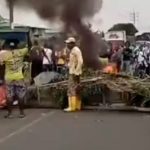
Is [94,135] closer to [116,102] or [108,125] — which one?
[108,125]

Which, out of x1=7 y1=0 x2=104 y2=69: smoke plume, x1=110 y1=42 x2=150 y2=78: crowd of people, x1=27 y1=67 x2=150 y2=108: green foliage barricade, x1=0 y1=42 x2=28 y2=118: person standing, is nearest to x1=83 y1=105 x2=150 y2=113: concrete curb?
x1=27 y1=67 x2=150 y2=108: green foliage barricade

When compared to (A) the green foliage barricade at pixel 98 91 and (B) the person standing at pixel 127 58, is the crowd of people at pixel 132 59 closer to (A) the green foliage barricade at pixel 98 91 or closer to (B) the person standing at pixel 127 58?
(B) the person standing at pixel 127 58

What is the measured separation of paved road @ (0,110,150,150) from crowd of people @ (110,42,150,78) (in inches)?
302

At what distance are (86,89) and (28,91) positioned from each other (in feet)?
5.13

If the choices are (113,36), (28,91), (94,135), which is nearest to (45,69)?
(28,91)

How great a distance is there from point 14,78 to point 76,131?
2.75 meters

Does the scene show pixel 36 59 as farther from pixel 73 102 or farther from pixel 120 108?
pixel 120 108

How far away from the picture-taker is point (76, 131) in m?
10.9

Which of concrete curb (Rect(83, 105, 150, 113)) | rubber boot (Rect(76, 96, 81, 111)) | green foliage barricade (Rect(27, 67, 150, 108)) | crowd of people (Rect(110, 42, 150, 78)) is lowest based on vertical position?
concrete curb (Rect(83, 105, 150, 113))

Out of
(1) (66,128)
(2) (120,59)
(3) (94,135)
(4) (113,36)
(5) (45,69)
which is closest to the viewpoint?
(3) (94,135)

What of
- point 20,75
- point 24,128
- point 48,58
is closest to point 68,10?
point 48,58

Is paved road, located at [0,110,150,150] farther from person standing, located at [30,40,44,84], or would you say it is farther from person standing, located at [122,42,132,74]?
person standing, located at [122,42,132,74]

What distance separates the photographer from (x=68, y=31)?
19.1 m

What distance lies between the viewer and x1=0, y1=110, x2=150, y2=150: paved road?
932 centimetres
